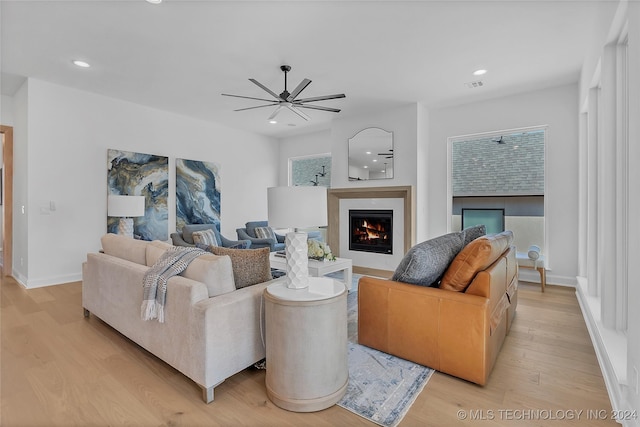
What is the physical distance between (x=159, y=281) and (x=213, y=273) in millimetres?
375

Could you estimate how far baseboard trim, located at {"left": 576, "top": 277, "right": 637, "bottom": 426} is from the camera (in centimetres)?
161

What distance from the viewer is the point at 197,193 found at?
226 inches

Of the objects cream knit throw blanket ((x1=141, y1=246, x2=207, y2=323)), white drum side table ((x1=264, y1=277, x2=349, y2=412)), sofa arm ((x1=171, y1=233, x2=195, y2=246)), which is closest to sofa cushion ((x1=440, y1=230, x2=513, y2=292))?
white drum side table ((x1=264, y1=277, x2=349, y2=412))

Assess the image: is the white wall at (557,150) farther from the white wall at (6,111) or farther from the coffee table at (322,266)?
the white wall at (6,111)

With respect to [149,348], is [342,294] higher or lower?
higher

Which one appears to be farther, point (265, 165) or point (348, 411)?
point (265, 165)

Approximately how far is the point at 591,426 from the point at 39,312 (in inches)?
176

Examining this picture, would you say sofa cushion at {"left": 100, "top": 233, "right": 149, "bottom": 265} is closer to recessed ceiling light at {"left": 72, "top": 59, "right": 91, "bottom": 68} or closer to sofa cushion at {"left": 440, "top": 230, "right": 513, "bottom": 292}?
recessed ceiling light at {"left": 72, "top": 59, "right": 91, "bottom": 68}

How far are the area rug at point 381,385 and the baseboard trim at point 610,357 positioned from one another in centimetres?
94

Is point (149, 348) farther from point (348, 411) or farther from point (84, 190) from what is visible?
point (84, 190)

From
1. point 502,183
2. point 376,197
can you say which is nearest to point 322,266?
point 376,197

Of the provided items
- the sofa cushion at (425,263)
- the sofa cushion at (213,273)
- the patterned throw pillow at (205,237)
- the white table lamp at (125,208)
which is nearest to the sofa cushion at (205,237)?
the patterned throw pillow at (205,237)

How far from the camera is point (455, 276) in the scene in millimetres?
2057

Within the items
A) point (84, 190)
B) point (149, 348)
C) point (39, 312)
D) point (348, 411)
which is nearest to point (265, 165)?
point (84, 190)
